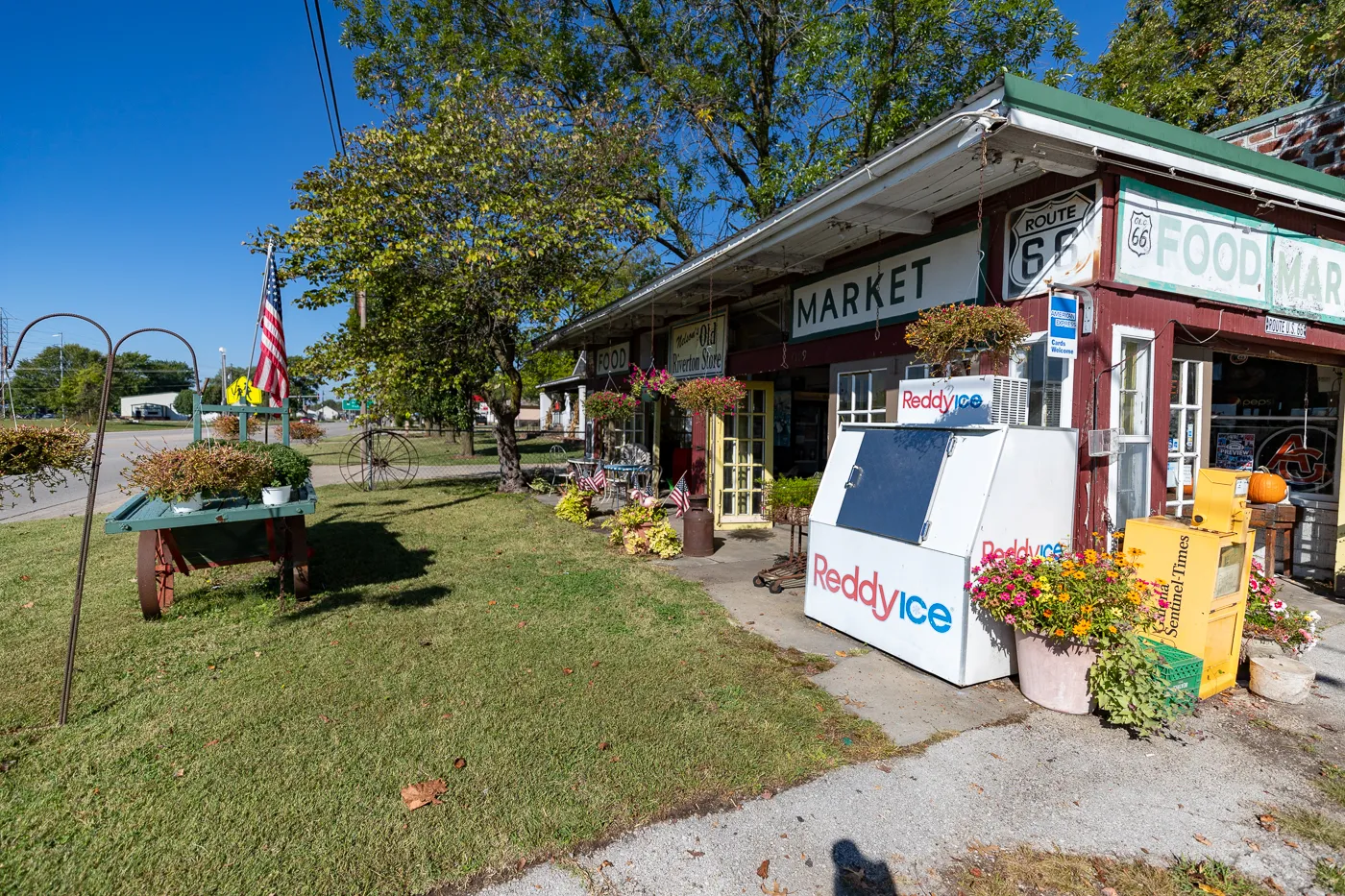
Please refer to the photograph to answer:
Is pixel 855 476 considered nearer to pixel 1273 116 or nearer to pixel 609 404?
pixel 609 404

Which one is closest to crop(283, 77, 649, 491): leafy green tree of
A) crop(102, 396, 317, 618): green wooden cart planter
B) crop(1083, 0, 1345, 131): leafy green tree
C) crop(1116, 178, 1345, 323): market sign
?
crop(102, 396, 317, 618): green wooden cart planter

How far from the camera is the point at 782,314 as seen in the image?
740cm

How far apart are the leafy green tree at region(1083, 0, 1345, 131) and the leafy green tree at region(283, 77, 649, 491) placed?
9.85 m

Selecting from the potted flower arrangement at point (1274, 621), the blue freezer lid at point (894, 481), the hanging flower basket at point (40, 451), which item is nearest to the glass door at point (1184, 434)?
the potted flower arrangement at point (1274, 621)

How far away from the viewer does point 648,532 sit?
7.25 m

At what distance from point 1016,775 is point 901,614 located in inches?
49.7

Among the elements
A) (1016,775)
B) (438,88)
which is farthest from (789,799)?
(438,88)

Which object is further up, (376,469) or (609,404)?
(609,404)

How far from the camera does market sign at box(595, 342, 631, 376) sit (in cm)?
1231

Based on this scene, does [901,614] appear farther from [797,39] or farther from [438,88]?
[438,88]

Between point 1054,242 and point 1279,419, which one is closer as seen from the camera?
point 1054,242

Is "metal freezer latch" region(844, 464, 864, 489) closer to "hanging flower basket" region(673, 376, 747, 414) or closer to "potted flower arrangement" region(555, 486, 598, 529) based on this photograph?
"hanging flower basket" region(673, 376, 747, 414)

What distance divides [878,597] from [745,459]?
4841mm

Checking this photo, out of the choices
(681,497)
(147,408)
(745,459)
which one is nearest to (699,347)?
(745,459)
